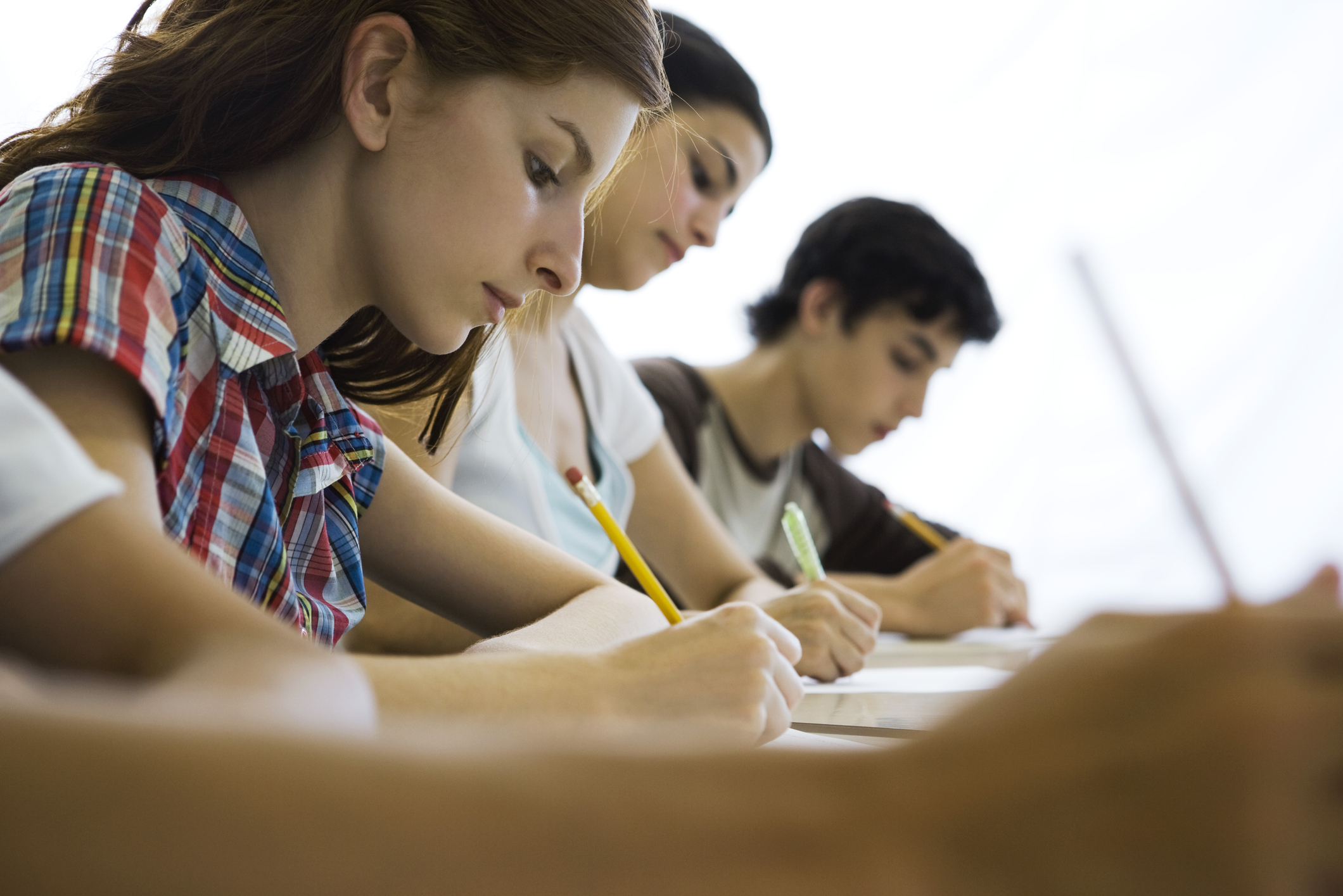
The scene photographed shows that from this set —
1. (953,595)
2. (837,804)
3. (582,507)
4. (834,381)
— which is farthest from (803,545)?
(837,804)

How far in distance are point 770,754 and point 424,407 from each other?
0.71 metres

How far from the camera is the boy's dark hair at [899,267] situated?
1.67 metres

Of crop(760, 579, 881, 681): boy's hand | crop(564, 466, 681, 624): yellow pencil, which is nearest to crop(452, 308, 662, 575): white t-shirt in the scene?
crop(564, 466, 681, 624): yellow pencil

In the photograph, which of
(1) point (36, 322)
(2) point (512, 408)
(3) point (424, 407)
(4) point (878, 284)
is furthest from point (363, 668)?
(4) point (878, 284)

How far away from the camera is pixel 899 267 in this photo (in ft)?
5.57

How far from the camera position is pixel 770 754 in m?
0.17

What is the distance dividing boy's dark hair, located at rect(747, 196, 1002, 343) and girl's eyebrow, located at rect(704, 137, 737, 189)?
46 centimetres

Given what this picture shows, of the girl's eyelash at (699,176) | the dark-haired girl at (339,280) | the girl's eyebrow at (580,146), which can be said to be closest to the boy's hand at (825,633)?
the dark-haired girl at (339,280)

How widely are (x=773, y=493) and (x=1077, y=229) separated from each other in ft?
2.08

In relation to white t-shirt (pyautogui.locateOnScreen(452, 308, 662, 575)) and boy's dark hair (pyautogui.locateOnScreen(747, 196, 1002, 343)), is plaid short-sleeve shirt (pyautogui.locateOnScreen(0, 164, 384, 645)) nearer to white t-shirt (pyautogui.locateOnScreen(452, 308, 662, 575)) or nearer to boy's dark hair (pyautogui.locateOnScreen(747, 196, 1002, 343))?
white t-shirt (pyautogui.locateOnScreen(452, 308, 662, 575))

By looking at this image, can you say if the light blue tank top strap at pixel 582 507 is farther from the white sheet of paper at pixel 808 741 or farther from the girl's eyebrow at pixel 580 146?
the white sheet of paper at pixel 808 741

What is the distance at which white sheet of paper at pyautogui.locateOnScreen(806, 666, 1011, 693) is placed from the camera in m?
0.66

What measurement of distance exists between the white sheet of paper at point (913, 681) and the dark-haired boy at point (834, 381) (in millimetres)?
816

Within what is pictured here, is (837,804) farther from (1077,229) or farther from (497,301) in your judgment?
(1077,229)
